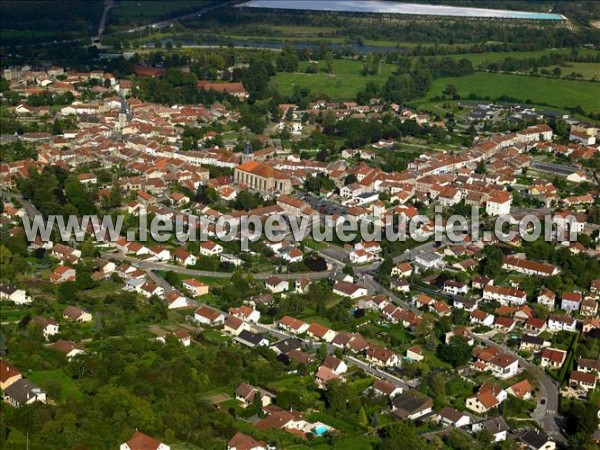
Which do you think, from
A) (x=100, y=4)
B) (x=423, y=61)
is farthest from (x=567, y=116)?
(x=100, y=4)

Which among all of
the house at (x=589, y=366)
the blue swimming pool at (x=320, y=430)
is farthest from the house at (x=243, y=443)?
the house at (x=589, y=366)

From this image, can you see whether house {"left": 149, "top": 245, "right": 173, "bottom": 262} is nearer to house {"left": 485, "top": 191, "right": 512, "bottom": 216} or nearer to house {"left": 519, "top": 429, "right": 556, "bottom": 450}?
house {"left": 485, "top": 191, "right": 512, "bottom": 216}

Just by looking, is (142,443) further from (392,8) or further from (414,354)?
(392,8)

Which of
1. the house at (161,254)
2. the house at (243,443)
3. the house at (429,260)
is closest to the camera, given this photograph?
the house at (243,443)

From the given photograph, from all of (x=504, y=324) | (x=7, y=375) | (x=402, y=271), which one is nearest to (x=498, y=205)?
(x=402, y=271)

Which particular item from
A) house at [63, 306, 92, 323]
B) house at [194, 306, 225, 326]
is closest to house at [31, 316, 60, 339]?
house at [63, 306, 92, 323]

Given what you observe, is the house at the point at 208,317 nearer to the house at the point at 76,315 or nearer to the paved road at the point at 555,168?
the house at the point at 76,315
